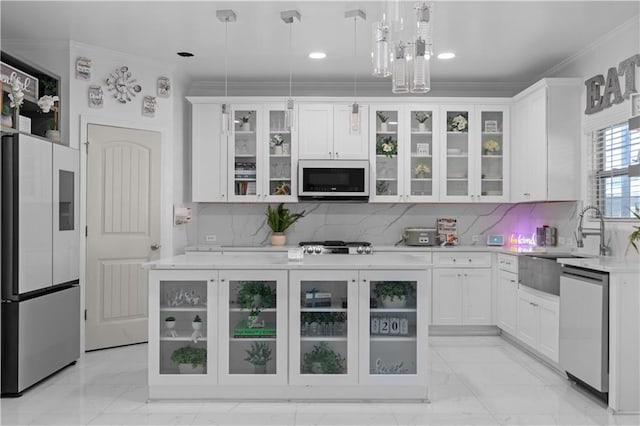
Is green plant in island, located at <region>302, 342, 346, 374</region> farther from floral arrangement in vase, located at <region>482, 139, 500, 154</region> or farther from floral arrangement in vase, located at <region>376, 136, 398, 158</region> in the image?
floral arrangement in vase, located at <region>482, 139, 500, 154</region>

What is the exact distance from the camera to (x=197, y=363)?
3.49 meters

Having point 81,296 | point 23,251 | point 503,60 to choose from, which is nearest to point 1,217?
point 23,251

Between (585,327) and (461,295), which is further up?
(585,327)

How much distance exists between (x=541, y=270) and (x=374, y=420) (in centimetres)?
203

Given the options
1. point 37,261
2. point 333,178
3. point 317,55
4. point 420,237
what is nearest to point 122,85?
point 317,55

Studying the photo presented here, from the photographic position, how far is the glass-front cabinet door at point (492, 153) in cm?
583

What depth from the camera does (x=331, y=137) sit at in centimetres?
582

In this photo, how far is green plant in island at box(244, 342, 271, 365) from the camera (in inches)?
138

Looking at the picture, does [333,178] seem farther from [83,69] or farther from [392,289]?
[83,69]

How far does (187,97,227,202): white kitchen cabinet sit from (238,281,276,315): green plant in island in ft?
8.13

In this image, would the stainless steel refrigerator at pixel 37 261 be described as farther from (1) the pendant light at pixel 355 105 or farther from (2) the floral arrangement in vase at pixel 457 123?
(2) the floral arrangement in vase at pixel 457 123

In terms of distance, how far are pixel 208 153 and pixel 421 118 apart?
2325 millimetres

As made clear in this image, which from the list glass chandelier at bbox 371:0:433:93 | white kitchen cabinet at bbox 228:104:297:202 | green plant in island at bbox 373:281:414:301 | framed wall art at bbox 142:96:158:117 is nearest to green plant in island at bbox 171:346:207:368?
green plant in island at bbox 373:281:414:301

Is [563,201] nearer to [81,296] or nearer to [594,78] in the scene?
[594,78]
